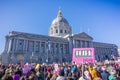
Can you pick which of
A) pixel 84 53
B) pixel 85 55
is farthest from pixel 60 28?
pixel 85 55

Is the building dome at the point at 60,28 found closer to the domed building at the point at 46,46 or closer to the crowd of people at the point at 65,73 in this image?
the domed building at the point at 46,46

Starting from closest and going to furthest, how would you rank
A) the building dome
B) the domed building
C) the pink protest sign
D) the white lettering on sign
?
the pink protest sign
the white lettering on sign
the domed building
the building dome

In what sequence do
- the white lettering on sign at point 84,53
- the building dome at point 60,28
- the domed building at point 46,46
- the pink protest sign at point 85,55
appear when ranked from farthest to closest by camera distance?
the building dome at point 60,28, the domed building at point 46,46, the white lettering on sign at point 84,53, the pink protest sign at point 85,55

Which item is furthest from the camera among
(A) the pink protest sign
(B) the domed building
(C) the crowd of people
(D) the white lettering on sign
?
(B) the domed building

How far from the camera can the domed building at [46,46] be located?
48.2 m

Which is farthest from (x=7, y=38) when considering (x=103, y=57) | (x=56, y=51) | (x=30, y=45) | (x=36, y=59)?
(x=103, y=57)

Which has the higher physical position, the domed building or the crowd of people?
the domed building

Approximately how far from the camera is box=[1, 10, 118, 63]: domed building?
48.2 m

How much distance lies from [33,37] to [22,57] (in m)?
9.23

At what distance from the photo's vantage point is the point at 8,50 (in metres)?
47.8

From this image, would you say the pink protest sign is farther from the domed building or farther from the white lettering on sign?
the domed building

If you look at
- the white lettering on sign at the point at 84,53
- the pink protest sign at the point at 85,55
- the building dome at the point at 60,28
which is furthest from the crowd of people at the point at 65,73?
the building dome at the point at 60,28

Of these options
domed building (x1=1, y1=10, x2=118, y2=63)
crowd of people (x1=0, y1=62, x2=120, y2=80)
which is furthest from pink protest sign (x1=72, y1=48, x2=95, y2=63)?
domed building (x1=1, y1=10, x2=118, y2=63)

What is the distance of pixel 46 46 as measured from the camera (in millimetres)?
56781
